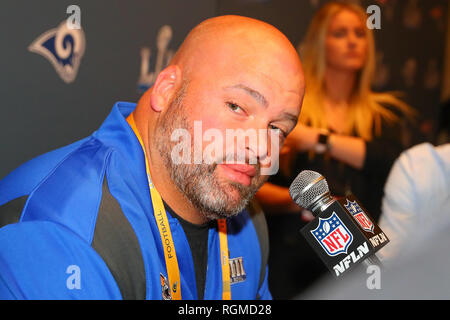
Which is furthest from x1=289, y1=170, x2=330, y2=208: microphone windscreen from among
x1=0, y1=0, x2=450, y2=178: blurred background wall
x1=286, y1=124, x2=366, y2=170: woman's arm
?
x1=286, y1=124, x2=366, y2=170: woman's arm

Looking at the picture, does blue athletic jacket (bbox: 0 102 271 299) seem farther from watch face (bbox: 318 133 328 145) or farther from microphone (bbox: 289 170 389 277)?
watch face (bbox: 318 133 328 145)

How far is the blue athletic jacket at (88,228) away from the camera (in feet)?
2.71

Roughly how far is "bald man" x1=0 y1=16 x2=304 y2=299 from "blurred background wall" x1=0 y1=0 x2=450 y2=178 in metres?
0.42

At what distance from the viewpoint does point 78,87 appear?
1557mm

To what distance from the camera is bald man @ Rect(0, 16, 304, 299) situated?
2.75 feet

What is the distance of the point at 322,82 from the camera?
2.22 metres

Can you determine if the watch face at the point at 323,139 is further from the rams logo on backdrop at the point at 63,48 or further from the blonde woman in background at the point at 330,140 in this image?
the rams logo on backdrop at the point at 63,48

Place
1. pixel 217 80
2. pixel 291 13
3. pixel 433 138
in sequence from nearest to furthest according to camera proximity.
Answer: pixel 217 80, pixel 291 13, pixel 433 138

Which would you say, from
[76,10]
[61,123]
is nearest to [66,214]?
[61,123]

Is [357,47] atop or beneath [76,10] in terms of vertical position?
beneath

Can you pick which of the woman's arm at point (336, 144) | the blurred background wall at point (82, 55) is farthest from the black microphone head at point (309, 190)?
the woman's arm at point (336, 144)

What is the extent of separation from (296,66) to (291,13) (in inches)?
57.0

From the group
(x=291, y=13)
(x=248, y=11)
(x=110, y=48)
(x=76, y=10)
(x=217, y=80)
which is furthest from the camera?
(x=291, y=13)

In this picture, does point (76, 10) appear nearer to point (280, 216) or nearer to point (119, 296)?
point (119, 296)
